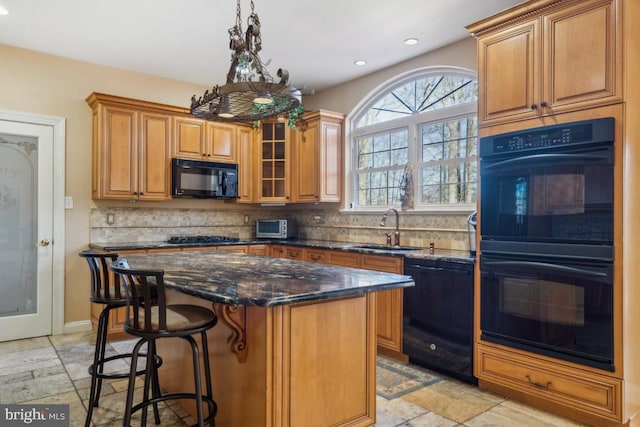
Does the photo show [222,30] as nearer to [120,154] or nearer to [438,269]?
[120,154]

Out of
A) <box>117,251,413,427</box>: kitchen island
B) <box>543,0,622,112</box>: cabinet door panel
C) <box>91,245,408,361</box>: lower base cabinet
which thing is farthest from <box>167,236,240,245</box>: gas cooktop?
<box>543,0,622,112</box>: cabinet door panel

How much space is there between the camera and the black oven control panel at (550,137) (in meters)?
2.30

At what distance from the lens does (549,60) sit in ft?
8.36

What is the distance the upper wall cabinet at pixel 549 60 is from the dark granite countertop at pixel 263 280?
1429 millimetres

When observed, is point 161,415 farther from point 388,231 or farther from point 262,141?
point 262,141

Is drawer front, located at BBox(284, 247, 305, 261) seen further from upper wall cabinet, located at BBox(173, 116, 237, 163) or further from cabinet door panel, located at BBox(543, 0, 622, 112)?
cabinet door panel, located at BBox(543, 0, 622, 112)

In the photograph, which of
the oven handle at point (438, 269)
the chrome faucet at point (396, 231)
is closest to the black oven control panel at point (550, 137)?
the oven handle at point (438, 269)

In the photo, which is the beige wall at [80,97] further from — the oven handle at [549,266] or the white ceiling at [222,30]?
the oven handle at [549,266]

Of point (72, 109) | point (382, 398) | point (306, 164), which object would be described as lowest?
point (382, 398)

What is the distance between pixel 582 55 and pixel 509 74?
431mm

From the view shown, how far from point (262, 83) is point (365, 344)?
1.43m

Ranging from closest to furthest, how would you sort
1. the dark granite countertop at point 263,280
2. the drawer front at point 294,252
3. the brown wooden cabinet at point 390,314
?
the dark granite countertop at point 263,280, the brown wooden cabinet at point 390,314, the drawer front at point 294,252

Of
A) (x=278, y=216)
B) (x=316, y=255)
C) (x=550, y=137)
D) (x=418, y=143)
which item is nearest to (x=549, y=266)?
(x=550, y=137)

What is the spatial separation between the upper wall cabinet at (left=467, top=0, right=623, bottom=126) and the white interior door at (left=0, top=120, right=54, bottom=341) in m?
4.08
